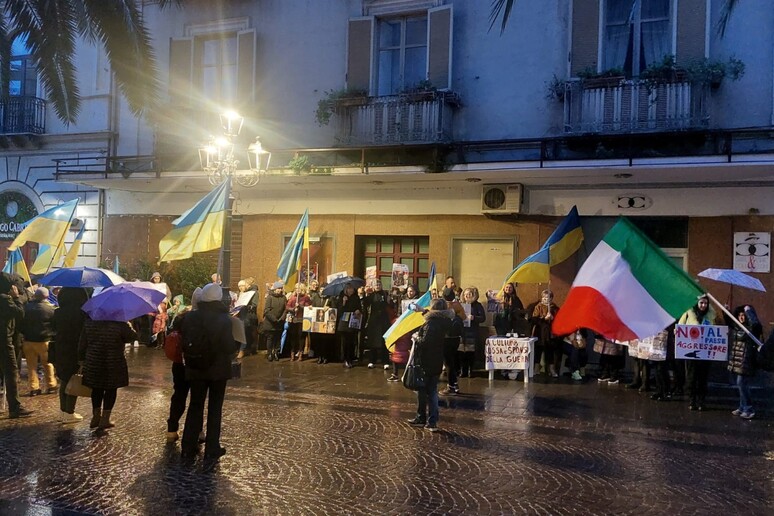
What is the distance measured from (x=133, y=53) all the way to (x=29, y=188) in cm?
1671

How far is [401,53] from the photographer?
16625 mm

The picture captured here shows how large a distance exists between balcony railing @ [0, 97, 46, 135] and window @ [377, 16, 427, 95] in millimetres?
9932

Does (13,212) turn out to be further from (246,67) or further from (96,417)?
(96,417)

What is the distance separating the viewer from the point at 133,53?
583 centimetres

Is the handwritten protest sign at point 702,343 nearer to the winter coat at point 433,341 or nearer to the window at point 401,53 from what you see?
the winter coat at point 433,341

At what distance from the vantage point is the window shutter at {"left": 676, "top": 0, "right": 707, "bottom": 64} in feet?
45.2

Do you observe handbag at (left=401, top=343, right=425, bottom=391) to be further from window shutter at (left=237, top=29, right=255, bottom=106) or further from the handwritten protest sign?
window shutter at (left=237, top=29, right=255, bottom=106)

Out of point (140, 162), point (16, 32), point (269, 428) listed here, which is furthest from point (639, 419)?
point (140, 162)

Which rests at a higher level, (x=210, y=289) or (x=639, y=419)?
(x=210, y=289)

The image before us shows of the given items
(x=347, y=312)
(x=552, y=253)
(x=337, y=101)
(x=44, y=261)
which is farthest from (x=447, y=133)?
(x=44, y=261)

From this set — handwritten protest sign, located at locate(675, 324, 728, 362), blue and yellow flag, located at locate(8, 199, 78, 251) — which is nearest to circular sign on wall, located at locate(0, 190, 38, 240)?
blue and yellow flag, located at locate(8, 199, 78, 251)

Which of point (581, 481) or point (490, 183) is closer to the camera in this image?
point (581, 481)

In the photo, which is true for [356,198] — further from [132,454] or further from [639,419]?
[132,454]

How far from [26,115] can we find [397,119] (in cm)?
1117
